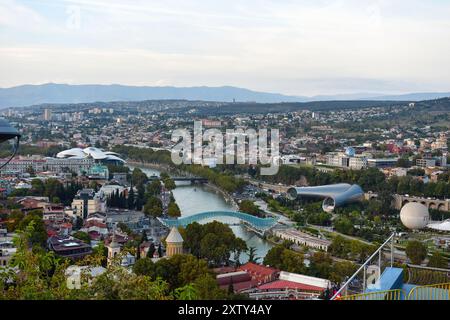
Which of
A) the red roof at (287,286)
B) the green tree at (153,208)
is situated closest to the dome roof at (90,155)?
the green tree at (153,208)

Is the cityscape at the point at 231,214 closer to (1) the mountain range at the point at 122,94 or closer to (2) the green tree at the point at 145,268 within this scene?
(2) the green tree at the point at 145,268

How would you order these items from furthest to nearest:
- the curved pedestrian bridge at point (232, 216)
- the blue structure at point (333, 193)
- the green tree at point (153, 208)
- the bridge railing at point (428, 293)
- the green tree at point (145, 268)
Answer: the blue structure at point (333, 193)
the green tree at point (153, 208)
the curved pedestrian bridge at point (232, 216)
the green tree at point (145, 268)
the bridge railing at point (428, 293)

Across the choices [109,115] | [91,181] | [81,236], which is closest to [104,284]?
[81,236]

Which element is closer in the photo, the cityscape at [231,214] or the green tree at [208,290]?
the cityscape at [231,214]

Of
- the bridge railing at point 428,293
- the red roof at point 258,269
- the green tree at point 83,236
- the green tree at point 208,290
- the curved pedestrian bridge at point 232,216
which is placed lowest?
the curved pedestrian bridge at point 232,216

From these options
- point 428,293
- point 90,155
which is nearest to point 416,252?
point 428,293

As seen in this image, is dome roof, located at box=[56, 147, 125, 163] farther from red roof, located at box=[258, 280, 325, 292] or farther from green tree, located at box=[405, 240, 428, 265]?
red roof, located at box=[258, 280, 325, 292]
